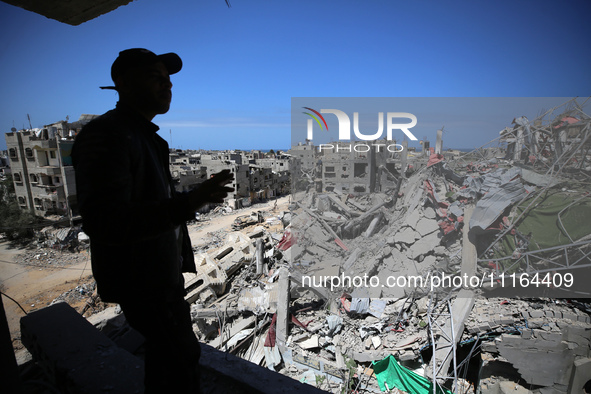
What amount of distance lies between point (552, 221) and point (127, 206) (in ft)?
35.5

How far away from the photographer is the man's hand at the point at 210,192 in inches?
42.8

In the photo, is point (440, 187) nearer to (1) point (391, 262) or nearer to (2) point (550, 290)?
(1) point (391, 262)

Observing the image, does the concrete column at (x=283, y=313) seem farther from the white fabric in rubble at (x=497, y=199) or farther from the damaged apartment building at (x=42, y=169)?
the damaged apartment building at (x=42, y=169)

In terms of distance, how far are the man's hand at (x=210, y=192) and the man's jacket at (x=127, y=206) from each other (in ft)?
0.14

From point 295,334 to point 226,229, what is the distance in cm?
1520

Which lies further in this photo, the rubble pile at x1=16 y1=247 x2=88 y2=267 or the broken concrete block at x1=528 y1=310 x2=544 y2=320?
the rubble pile at x1=16 y1=247 x2=88 y2=267

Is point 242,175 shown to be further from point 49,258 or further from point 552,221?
point 552,221

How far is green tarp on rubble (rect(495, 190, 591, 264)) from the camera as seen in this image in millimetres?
7676

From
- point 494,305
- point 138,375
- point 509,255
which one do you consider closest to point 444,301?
point 494,305

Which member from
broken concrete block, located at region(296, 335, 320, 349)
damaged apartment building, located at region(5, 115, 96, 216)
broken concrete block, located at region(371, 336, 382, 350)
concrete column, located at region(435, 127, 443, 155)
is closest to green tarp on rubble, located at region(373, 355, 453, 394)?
broken concrete block, located at region(371, 336, 382, 350)

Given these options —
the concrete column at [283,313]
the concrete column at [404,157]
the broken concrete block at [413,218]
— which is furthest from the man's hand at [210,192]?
the concrete column at [404,157]

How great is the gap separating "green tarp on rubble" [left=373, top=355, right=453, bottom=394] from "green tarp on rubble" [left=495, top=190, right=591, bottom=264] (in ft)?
17.1

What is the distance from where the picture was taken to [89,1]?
4.90 feet

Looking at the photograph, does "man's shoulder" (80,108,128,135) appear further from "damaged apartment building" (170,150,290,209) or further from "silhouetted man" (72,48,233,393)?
"damaged apartment building" (170,150,290,209)
